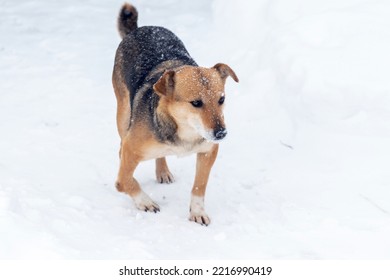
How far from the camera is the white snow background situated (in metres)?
4.43

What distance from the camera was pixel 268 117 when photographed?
20.9ft

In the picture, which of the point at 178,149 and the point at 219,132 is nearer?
the point at 219,132

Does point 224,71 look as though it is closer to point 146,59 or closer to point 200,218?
point 146,59

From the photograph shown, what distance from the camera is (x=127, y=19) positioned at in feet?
20.2

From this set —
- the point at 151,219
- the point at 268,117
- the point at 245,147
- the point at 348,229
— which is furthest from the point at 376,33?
the point at 151,219

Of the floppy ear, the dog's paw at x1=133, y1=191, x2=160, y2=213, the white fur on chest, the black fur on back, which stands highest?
the floppy ear

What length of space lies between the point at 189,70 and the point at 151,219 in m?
1.38

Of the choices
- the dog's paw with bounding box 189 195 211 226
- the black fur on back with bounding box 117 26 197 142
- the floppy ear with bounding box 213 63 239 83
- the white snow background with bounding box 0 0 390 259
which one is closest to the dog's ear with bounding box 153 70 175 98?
the black fur on back with bounding box 117 26 197 142

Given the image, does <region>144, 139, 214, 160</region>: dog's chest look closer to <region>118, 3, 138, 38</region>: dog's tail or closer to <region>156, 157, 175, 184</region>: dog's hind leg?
<region>156, 157, 175, 184</region>: dog's hind leg

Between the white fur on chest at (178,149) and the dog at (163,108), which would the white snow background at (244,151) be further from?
the white fur on chest at (178,149)

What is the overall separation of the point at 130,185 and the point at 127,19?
2.04 metres

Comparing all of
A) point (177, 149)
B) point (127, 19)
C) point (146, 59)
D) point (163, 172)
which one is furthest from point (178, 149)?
point (127, 19)

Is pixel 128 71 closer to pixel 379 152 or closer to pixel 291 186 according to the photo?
pixel 291 186

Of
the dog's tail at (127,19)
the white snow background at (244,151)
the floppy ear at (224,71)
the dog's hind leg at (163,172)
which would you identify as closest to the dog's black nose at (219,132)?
the floppy ear at (224,71)
